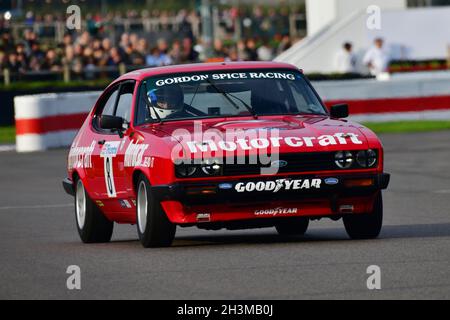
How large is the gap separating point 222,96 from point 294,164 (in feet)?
4.59

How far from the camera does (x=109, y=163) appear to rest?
12.1 metres

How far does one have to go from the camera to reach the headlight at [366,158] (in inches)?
436

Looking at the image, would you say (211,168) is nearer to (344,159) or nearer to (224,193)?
(224,193)

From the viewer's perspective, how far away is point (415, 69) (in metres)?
38.5

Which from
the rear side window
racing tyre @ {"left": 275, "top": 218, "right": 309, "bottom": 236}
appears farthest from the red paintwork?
racing tyre @ {"left": 275, "top": 218, "right": 309, "bottom": 236}

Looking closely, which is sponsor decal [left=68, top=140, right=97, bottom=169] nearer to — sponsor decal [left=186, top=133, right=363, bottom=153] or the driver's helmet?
the driver's helmet

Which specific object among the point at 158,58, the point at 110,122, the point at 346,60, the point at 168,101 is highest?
the point at 168,101

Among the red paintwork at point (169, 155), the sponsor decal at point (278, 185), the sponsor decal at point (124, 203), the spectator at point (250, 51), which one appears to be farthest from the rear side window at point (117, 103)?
the spectator at point (250, 51)

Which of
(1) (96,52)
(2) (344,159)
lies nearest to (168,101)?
(2) (344,159)

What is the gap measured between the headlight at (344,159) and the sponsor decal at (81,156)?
254 cm

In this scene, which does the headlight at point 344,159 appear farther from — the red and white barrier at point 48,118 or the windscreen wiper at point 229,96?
the red and white barrier at point 48,118

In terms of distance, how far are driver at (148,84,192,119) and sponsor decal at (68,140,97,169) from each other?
0.88 m
